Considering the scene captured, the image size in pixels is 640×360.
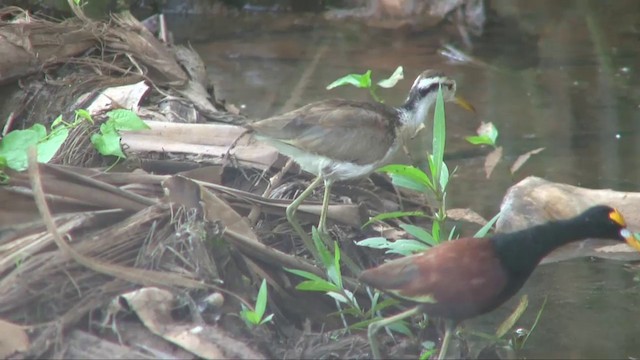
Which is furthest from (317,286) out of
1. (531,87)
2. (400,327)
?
(531,87)

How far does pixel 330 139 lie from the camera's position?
4949 millimetres

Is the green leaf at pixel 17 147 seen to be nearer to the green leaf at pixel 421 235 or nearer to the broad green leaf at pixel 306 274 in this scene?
the broad green leaf at pixel 306 274

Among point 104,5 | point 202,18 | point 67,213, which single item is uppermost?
point 67,213

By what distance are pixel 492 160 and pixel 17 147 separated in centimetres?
311

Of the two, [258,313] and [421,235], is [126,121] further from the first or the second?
[421,235]

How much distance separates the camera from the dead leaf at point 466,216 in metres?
5.77

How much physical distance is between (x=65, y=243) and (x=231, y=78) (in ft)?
15.5

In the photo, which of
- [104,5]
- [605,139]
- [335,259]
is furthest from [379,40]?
[335,259]

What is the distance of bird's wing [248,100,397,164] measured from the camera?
491 cm

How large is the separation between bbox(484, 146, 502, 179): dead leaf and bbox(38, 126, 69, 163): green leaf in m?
2.76

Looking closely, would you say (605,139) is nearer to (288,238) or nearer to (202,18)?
(288,238)

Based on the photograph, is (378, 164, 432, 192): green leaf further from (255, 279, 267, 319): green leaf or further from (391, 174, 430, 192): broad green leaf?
(255, 279, 267, 319): green leaf

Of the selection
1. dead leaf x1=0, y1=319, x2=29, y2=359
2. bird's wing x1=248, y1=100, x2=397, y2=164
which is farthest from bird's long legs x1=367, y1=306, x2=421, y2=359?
dead leaf x1=0, y1=319, x2=29, y2=359

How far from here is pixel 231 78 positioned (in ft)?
28.7
